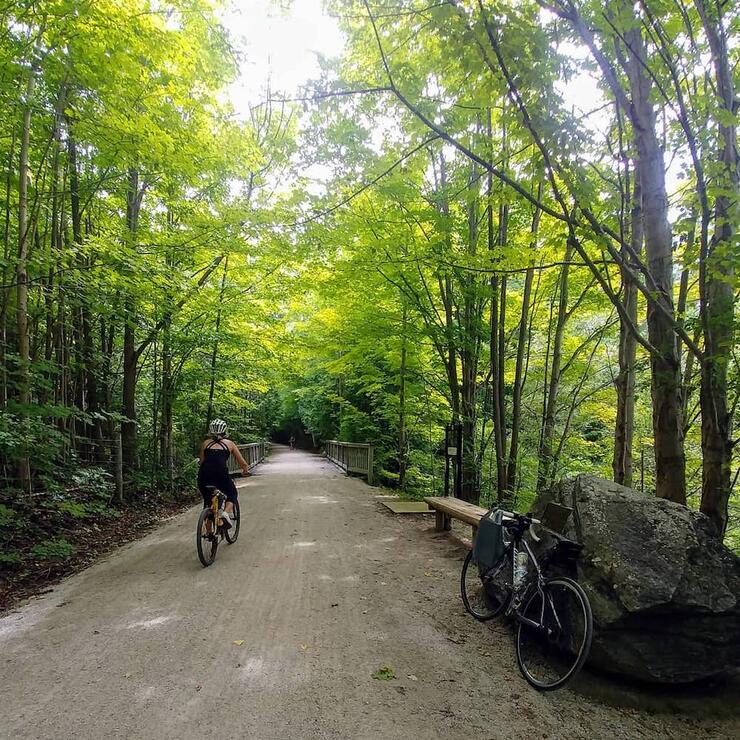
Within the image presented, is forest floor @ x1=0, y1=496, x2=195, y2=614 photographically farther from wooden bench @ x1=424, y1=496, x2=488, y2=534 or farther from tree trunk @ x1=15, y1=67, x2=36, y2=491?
wooden bench @ x1=424, y1=496, x2=488, y2=534

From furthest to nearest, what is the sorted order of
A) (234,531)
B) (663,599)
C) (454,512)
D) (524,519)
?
(234,531) < (454,512) < (524,519) < (663,599)

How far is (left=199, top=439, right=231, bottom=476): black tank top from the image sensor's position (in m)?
5.47

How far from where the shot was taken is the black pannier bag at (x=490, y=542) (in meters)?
3.55

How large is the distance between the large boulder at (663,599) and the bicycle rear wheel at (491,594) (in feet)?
2.24

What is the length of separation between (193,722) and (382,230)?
23.2ft

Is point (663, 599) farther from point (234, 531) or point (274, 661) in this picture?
point (234, 531)

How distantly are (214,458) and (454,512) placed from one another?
9.99 ft

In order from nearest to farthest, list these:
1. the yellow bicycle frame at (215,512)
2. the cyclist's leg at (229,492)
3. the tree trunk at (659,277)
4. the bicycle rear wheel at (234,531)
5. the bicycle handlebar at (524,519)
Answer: the bicycle handlebar at (524,519), the tree trunk at (659,277), the yellow bicycle frame at (215,512), the cyclist's leg at (229,492), the bicycle rear wheel at (234,531)

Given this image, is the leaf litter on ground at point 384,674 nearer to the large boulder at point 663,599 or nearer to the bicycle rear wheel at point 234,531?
the large boulder at point 663,599

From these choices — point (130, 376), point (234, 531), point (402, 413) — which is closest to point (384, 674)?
point (234, 531)

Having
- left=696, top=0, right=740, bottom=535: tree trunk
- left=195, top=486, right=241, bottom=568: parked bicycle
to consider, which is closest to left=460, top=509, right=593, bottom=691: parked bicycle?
left=696, top=0, right=740, bottom=535: tree trunk

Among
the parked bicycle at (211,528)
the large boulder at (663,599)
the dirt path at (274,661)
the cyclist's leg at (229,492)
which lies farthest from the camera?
the cyclist's leg at (229,492)

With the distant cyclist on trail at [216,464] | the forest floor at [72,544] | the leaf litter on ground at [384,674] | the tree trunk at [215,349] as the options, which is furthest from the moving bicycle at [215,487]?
the tree trunk at [215,349]

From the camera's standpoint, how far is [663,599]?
8.59 ft
